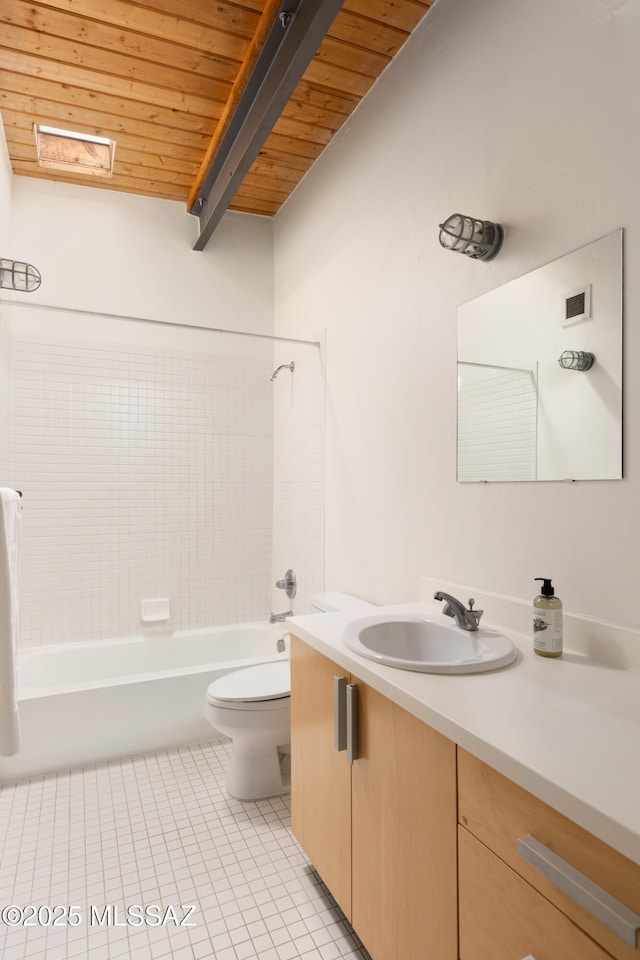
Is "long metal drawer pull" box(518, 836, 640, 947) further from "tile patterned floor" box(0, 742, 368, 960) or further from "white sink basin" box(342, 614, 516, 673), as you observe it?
"tile patterned floor" box(0, 742, 368, 960)

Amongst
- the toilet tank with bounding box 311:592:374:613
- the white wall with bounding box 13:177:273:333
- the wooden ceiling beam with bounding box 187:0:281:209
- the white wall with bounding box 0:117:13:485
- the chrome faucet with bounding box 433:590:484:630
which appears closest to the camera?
Result: the chrome faucet with bounding box 433:590:484:630

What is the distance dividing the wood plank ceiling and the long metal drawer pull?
7.66 ft

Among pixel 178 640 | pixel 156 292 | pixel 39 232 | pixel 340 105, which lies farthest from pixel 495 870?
pixel 39 232

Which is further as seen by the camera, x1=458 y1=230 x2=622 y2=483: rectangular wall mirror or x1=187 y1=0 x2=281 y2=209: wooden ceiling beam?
x1=187 y1=0 x2=281 y2=209: wooden ceiling beam

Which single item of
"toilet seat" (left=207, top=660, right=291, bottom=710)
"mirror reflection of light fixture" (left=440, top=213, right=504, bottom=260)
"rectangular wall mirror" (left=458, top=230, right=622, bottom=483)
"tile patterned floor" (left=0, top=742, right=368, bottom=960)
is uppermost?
"mirror reflection of light fixture" (left=440, top=213, right=504, bottom=260)

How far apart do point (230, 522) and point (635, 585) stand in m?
2.43

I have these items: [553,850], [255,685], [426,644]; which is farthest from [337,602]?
[553,850]

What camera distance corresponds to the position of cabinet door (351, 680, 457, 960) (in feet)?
3.13

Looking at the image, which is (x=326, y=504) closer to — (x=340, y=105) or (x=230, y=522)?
(x=230, y=522)

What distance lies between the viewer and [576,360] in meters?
1.28

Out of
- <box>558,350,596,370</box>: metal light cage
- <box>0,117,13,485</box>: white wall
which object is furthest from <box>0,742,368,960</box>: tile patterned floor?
<box>558,350,596,370</box>: metal light cage

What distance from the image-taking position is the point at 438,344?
5.85ft

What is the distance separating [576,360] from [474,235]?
1.59 ft

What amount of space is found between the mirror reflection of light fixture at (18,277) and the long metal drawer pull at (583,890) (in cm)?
231
